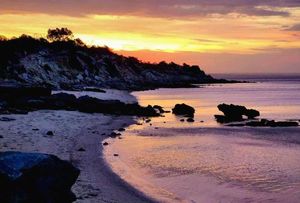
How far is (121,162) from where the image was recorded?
831 inches

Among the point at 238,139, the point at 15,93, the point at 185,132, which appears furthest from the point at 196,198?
the point at 15,93

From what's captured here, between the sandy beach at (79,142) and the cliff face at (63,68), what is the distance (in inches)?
1579

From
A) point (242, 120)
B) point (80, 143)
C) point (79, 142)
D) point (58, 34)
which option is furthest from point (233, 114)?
point (58, 34)

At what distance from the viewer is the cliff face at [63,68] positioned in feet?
268

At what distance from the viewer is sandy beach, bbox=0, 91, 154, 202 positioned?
15.1 meters

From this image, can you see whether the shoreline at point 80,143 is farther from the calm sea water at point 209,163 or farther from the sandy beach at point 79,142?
the calm sea water at point 209,163

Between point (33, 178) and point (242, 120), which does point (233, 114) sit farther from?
point (33, 178)

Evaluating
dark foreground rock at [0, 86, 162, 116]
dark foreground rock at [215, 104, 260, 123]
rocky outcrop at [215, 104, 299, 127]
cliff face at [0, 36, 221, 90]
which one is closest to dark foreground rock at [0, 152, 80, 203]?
dark foreground rock at [0, 86, 162, 116]

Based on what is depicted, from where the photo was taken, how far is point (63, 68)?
4055 inches

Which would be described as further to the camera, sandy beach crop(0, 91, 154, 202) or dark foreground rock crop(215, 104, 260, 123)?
dark foreground rock crop(215, 104, 260, 123)

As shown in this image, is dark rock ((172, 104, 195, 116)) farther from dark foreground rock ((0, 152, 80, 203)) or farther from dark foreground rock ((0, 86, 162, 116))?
dark foreground rock ((0, 152, 80, 203))

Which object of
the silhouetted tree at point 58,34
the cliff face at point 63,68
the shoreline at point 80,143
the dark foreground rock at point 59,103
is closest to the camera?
the shoreline at point 80,143

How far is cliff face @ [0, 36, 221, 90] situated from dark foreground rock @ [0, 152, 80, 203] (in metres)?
64.4

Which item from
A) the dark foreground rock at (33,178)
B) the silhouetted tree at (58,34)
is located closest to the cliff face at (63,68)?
the silhouetted tree at (58,34)
